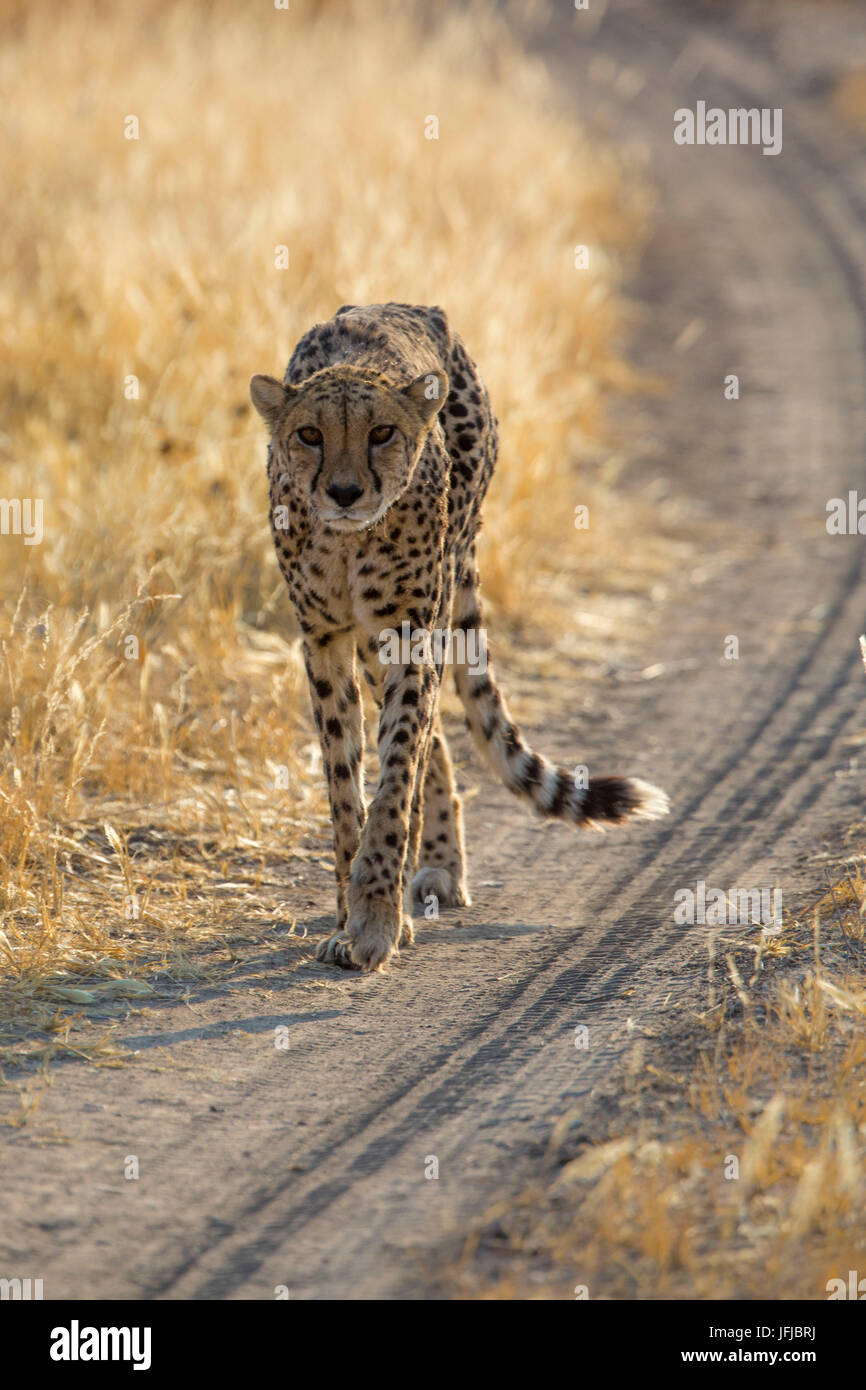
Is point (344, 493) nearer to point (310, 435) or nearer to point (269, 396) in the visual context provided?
point (310, 435)

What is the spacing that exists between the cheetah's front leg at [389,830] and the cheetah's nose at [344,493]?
545 mm

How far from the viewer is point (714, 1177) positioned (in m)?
2.88

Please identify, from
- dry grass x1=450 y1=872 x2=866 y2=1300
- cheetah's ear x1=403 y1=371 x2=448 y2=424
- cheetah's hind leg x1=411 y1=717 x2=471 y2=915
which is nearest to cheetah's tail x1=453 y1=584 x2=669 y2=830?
cheetah's hind leg x1=411 y1=717 x2=471 y2=915

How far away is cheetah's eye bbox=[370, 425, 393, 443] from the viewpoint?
3.88 metres

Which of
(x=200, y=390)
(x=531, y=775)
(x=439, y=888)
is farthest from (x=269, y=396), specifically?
(x=200, y=390)

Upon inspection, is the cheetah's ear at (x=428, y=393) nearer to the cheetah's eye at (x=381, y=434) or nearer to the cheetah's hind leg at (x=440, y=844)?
the cheetah's eye at (x=381, y=434)

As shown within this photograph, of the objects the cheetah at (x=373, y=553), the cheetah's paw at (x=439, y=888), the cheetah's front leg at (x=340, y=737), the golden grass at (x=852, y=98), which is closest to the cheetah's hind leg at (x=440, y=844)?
the cheetah's paw at (x=439, y=888)

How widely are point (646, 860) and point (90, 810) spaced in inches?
66.9

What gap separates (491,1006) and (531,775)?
96 centimetres

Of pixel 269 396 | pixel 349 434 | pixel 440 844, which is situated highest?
pixel 269 396

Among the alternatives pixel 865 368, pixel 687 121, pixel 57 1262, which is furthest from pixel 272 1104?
pixel 687 121

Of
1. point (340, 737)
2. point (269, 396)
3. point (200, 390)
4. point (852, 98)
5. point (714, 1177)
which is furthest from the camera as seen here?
point (852, 98)

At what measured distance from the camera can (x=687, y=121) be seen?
18953 mm

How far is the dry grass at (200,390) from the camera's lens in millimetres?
4719
